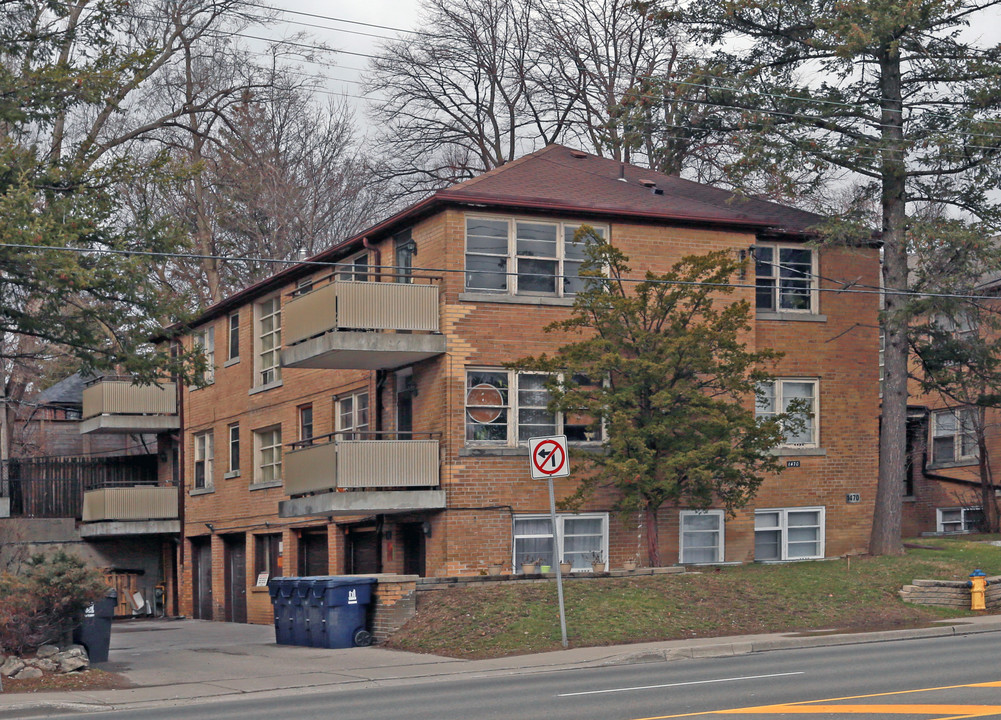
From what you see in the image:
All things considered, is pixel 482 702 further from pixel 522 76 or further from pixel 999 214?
pixel 522 76

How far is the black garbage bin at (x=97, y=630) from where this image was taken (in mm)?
19672

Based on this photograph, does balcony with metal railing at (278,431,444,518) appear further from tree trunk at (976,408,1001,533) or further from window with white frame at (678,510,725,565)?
tree trunk at (976,408,1001,533)

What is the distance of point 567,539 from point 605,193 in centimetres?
733

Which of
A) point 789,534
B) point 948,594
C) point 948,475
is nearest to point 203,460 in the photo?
point 789,534

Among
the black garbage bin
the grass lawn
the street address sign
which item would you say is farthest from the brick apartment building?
the black garbage bin

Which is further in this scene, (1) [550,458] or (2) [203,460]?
(2) [203,460]

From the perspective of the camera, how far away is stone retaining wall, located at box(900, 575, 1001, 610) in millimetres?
22891

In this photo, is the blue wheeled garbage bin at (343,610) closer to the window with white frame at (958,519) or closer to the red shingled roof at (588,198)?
the red shingled roof at (588,198)

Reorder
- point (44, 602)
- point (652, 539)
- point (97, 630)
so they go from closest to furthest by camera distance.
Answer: point (44, 602), point (97, 630), point (652, 539)

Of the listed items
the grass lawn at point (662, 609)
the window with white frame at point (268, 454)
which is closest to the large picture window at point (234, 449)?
the window with white frame at point (268, 454)

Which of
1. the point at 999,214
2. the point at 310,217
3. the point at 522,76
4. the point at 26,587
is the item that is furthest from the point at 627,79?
the point at 26,587

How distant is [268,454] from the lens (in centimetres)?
3350

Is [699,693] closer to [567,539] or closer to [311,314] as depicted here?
[567,539]

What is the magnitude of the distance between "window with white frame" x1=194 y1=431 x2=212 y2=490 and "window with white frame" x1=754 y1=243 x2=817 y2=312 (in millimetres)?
16816
